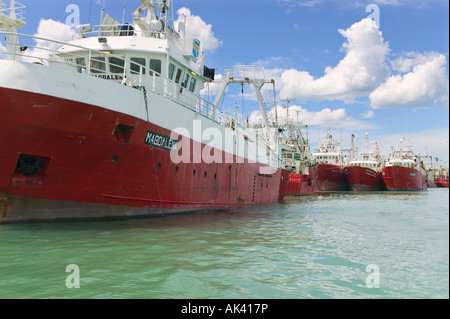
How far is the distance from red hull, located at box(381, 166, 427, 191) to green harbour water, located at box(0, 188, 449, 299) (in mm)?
45022

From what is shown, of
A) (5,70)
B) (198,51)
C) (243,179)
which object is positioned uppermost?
(198,51)

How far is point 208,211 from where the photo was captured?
1554 centimetres

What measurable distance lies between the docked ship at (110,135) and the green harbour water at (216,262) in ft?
3.15

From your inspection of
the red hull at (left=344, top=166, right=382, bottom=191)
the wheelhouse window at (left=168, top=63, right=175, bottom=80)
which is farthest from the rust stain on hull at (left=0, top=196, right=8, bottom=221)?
the red hull at (left=344, top=166, right=382, bottom=191)

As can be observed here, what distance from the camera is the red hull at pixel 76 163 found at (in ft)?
29.7

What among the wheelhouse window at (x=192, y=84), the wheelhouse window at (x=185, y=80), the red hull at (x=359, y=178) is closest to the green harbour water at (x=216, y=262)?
the wheelhouse window at (x=185, y=80)

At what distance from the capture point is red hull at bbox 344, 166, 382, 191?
52094 mm

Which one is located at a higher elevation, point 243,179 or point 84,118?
point 84,118

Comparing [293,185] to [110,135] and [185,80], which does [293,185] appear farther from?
[110,135]

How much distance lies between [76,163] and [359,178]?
49309mm

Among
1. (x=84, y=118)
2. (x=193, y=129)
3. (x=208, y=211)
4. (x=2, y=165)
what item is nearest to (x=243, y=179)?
(x=208, y=211)

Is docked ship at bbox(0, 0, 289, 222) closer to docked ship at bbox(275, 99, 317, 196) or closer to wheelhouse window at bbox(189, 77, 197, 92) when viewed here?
wheelhouse window at bbox(189, 77, 197, 92)
